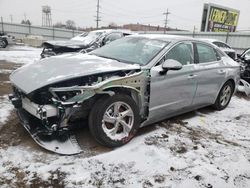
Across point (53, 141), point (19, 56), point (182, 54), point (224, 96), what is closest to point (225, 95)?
point (224, 96)

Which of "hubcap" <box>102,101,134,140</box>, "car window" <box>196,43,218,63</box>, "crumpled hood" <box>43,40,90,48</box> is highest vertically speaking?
"car window" <box>196,43,218,63</box>

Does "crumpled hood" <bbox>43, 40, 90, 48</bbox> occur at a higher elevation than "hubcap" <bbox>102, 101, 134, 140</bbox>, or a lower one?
higher

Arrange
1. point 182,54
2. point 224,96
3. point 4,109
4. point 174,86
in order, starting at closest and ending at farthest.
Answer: point 174,86 < point 182,54 < point 4,109 < point 224,96

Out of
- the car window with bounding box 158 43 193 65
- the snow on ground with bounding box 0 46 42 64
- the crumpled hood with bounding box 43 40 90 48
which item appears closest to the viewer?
the car window with bounding box 158 43 193 65

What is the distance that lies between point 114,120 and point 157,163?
31.3 inches

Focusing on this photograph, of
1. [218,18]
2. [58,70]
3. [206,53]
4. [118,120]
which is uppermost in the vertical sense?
[218,18]

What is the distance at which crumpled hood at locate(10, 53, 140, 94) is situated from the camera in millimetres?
2979

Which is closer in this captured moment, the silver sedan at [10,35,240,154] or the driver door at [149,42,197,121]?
the silver sedan at [10,35,240,154]

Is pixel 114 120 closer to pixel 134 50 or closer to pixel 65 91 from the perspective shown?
pixel 65 91

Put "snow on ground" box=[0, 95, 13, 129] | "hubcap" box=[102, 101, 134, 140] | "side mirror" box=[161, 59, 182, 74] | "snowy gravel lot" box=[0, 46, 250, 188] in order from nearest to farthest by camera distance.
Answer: "snowy gravel lot" box=[0, 46, 250, 188], "hubcap" box=[102, 101, 134, 140], "side mirror" box=[161, 59, 182, 74], "snow on ground" box=[0, 95, 13, 129]

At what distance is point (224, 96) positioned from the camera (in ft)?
18.1

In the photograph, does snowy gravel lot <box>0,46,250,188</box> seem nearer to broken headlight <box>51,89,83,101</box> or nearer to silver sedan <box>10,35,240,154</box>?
silver sedan <box>10,35,240,154</box>

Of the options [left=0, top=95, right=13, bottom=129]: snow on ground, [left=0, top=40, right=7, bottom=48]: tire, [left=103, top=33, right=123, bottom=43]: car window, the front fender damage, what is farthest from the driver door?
[left=0, top=40, right=7, bottom=48]: tire

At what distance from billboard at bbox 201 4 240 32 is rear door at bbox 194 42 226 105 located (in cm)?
2470
